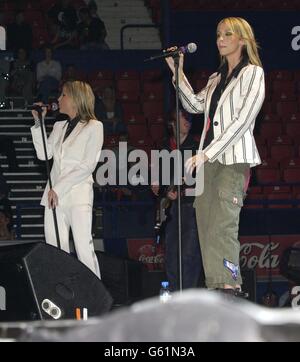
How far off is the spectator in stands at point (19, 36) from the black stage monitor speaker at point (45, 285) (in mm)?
8824

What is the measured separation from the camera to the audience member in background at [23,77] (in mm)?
14039

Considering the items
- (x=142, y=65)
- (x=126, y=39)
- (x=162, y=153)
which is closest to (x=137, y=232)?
(x=162, y=153)

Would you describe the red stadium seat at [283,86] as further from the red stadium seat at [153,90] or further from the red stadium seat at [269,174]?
the red stadium seat at [269,174]

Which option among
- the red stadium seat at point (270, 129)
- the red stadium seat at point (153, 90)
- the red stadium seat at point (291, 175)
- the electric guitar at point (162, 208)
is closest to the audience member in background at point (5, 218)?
the electric guitar at point (162, 208)

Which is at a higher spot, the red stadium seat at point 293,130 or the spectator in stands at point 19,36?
the spectator in stands at point 19,36

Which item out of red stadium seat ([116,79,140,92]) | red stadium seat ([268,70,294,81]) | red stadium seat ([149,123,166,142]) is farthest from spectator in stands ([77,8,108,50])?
red stadium seat ([268,70,294,81])

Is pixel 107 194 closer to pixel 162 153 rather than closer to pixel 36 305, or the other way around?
pixel 162 153

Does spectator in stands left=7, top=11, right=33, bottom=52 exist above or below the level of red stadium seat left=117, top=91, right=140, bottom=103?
above

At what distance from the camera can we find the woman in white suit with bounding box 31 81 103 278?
6621 millimetres

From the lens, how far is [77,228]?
6.62 m

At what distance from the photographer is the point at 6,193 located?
10.9 meters

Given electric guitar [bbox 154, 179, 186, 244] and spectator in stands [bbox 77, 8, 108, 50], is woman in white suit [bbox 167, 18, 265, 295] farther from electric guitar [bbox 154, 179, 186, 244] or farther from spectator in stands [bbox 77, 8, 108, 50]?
spectator in stands [bbox 77, 8, 108, 50]

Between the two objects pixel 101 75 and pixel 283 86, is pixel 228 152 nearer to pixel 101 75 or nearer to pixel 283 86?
pixel 101 75

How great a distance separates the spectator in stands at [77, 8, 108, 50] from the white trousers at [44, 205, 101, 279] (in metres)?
8.87
